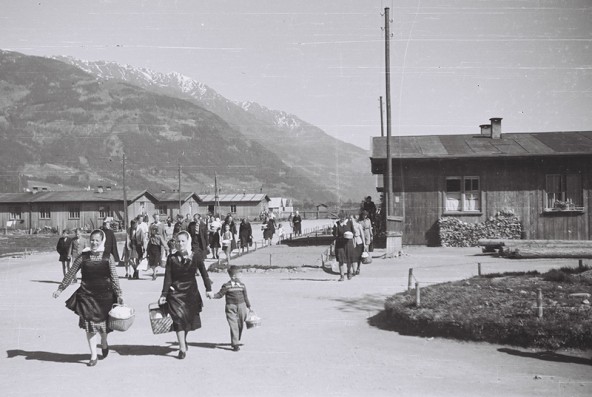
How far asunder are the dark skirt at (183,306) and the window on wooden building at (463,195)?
1875cm

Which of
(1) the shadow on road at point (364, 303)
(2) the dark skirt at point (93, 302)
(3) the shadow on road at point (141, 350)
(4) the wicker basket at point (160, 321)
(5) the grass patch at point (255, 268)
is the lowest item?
(3) the shadow on road at point (141, 350)

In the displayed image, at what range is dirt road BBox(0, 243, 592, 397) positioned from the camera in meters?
6.01

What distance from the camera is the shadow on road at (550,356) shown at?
711cm

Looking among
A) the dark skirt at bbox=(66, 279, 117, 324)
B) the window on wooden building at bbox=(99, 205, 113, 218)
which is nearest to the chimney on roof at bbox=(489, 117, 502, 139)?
the dark skirt at bbox=(66, 279, 117, 324)

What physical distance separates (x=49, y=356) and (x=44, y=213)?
181 feet

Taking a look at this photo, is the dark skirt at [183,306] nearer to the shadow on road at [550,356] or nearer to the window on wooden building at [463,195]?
the shadow on road at [550,356]

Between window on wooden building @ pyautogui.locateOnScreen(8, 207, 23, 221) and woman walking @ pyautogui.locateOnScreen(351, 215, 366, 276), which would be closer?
woman walking @ pyautogui.locateOnScreen(351, 215, 366, 276)

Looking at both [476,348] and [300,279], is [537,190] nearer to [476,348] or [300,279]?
[300,279]

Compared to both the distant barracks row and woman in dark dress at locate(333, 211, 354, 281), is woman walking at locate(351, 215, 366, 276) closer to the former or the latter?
woman in dark dress at locate(333, 211, 354, 281)


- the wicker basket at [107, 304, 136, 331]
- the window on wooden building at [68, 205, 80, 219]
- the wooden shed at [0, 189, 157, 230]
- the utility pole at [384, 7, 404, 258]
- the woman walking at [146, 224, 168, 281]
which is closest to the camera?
the wicker basket at [107, 304, 136, 331]

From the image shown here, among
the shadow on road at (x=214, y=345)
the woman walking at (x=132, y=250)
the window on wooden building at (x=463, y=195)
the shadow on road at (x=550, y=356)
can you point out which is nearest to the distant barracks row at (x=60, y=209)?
the window on wooden building at (x=463, y=195)

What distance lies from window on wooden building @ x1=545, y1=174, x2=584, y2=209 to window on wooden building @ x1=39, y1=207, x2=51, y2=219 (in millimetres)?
49329

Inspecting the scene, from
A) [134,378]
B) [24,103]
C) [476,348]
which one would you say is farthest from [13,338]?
[24,103]

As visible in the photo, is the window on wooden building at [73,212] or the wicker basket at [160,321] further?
the window on wooden building at [73,212]
